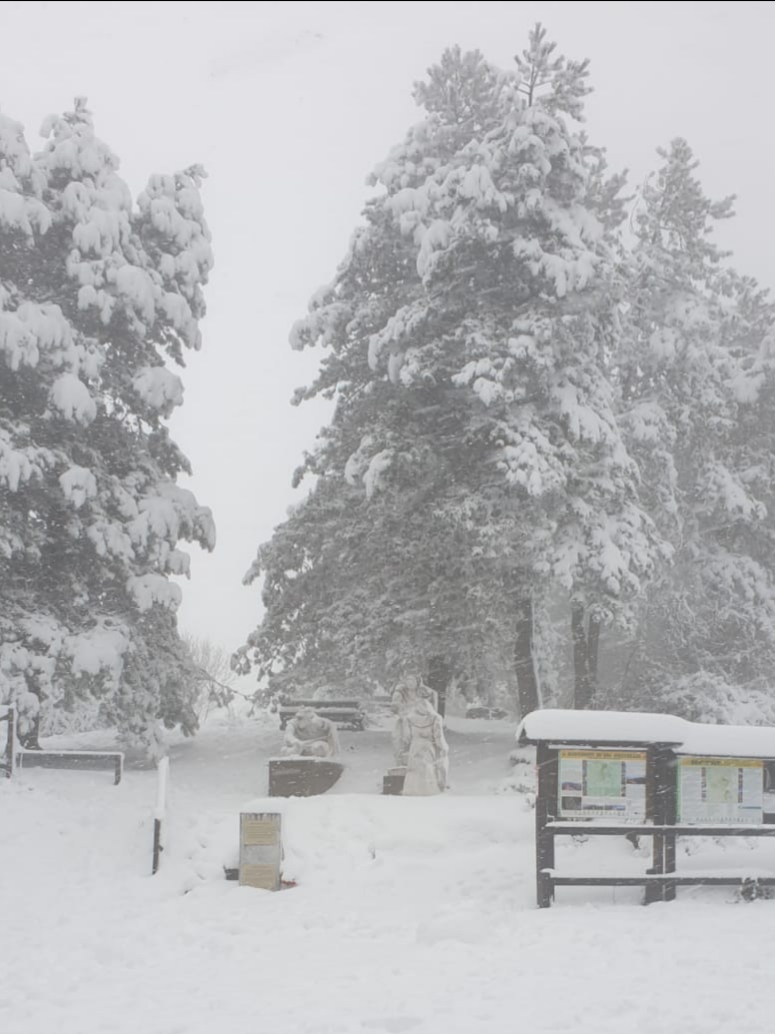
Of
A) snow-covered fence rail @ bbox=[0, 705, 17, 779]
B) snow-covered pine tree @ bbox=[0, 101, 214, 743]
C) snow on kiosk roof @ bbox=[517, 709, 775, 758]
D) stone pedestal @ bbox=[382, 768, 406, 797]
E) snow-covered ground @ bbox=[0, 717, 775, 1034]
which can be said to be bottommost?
snow-covered ground @ bbox=[0, 717, 775, 1034]

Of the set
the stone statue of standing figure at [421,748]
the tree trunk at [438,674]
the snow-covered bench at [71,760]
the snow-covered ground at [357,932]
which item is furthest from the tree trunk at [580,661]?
the snow-covered bench at [71,760]

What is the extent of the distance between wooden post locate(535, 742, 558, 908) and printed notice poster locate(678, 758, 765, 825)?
1212 mm

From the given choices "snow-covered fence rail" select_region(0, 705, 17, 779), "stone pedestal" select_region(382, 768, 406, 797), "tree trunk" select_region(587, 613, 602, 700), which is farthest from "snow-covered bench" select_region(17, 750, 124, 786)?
"tree trunk" select_region(587, 613, 602, 700)

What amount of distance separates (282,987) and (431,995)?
1173 millimetres

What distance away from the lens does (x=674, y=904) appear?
10.0m

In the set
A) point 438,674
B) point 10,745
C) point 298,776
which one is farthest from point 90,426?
point 438,674

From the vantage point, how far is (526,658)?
2236cm

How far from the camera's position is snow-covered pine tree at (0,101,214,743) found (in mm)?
18812

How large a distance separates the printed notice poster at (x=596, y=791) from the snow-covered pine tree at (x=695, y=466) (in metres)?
14.3

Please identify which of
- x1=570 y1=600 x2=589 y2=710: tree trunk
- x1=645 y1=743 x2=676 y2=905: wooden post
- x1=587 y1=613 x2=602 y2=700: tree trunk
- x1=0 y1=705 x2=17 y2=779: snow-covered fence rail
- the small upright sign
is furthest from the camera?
x1=587 y1=613 x2=602 y2=700: tree trunk

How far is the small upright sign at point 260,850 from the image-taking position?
→ 451 inches

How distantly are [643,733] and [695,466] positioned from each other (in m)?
16.9

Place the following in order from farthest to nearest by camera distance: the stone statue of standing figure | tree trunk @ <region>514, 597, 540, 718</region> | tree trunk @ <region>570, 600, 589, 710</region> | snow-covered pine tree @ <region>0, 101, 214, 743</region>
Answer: tree trunk @ <region>570, 600, 589, 710</region>, tree trunk @ <region>514, 597, 540, 718</region>, snow-covered pine tree @ <region>0, 101, 214, 743</region>, the stone statue of standing figure

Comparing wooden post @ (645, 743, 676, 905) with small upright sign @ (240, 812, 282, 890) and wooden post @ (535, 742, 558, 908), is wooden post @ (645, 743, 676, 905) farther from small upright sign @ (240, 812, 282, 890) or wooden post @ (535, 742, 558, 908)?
small upright sign @ (240, 812, 282, 890)
